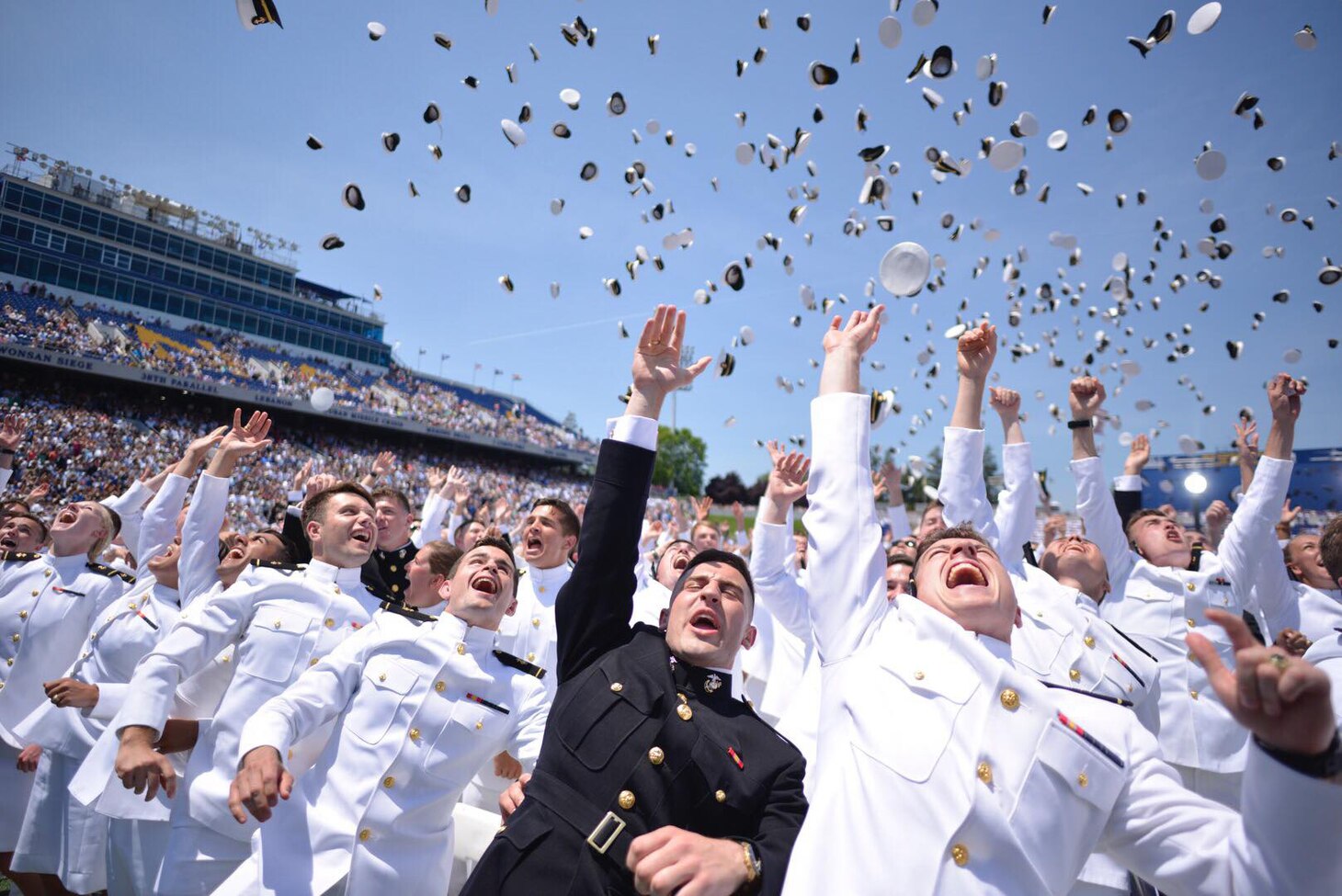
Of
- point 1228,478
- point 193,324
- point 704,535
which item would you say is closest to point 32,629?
point 704,535

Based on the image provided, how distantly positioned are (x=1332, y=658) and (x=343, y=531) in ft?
16.1

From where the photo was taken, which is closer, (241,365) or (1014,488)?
(1014,488)

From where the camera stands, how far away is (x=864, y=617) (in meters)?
2.15

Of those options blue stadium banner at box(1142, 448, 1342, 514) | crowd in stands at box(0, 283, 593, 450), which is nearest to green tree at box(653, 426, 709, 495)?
crowd in stands at box(0, 283, 593, 450)

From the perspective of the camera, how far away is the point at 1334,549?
4.18 meters

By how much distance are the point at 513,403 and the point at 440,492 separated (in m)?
53.1

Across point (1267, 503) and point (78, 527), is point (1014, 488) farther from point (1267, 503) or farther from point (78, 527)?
point (78, 527)

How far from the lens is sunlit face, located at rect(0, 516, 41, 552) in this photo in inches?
230

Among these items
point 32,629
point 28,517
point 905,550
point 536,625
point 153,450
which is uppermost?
point 905,550

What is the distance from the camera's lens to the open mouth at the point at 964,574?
2.26 metres

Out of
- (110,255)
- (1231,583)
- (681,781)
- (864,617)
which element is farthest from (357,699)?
(110,255)

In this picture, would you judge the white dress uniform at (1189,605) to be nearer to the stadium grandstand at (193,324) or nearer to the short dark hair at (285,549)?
the short dark hair at (285,549)

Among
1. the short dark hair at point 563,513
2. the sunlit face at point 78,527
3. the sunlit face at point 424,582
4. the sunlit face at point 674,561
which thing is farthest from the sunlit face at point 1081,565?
the sunlit face at point 78,527

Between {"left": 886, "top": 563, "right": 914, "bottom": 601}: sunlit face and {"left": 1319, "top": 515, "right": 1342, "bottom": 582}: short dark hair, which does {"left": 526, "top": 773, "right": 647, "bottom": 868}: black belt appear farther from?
{"left": 1319, "top": 515, "right": 1342, "bottom": 582}: short dark hair
